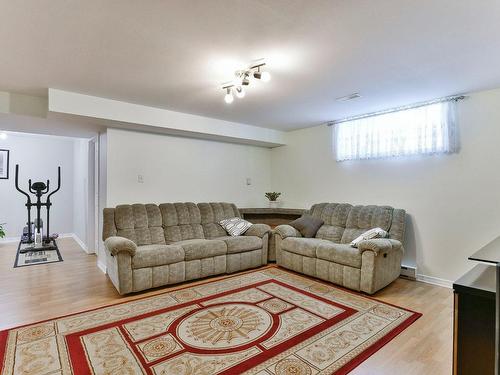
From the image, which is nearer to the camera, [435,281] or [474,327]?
[474,327]

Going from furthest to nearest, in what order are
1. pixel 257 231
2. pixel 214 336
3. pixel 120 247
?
pixel 257 231, pixel 120 247, pixel 214 336

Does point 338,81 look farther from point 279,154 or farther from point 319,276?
point 279,154

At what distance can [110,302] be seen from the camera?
3.03m

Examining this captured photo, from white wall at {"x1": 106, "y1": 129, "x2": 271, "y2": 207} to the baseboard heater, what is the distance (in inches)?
112

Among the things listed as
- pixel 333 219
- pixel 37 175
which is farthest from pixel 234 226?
pixel 37 175

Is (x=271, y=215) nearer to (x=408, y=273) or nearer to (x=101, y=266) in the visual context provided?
(x=408, y=273)

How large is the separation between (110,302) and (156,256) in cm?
67

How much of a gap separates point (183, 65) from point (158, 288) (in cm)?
264

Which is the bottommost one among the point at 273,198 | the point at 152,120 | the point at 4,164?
the point at 273,198

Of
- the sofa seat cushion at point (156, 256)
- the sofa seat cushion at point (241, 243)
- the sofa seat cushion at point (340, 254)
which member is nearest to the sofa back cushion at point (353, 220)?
the sofa seat cushion at point (340, 254)

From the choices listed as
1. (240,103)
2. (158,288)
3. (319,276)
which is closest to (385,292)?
(319,276)

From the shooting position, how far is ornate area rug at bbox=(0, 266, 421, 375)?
6.33 ft

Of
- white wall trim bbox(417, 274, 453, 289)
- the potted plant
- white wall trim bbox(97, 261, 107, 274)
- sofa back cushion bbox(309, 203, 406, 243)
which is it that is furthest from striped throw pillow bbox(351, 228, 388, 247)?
white wall trim bbox(97, 261, 107, 274)

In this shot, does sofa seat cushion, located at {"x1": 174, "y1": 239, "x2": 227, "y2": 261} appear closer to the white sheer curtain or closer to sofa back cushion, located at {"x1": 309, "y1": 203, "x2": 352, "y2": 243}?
sofa back cushion, located at {"x1": 309, "y1": 203, "x2": 352, "y2": 243}
